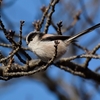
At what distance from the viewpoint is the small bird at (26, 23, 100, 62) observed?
2.26m

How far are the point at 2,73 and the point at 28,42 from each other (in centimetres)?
38

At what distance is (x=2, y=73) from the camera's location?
217 cm

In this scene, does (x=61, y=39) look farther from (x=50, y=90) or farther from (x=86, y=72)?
(x=50, y=90)

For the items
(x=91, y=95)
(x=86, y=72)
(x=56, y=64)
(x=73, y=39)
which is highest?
(x=73, y=39)

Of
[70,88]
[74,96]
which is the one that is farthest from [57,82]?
[74,96]

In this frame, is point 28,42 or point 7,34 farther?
point 28,42

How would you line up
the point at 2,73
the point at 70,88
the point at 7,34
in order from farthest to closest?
the point at 70,88, the point at 2,73, the point at 7,34

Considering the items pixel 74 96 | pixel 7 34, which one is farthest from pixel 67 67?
pixel 74 96

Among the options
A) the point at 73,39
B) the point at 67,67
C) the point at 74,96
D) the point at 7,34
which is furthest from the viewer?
the point at 74,96

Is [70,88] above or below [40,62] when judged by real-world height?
below

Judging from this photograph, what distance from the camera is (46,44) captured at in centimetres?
232

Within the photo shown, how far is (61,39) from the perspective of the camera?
2338mm

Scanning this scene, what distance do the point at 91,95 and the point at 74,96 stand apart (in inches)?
11.8

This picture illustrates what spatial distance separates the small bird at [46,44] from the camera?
7.42ft
